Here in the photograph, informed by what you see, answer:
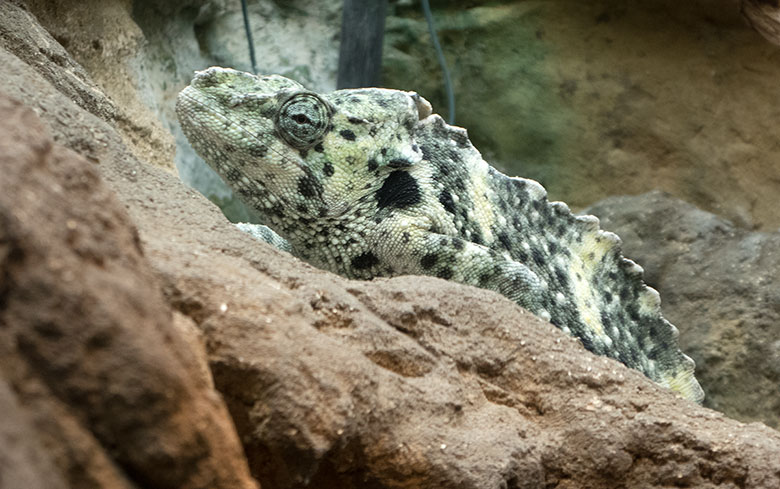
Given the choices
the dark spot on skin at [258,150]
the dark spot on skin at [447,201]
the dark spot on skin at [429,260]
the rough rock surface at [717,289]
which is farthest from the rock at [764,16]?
the dark spot on skin at [258,150]

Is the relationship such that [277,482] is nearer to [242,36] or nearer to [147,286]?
[147,286]

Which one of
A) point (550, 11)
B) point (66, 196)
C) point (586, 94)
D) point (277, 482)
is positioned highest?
point (550, 11)

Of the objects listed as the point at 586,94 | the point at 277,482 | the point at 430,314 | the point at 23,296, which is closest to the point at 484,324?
the point at 430,314

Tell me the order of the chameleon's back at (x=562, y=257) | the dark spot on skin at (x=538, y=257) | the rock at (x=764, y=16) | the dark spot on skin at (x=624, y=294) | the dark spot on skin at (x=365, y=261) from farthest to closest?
1. the rock at (x=764, y=16)
2. the dark spot on skin at (x=624, y=294)
3. the dark spot on skin at (x=538, y=257)
4. the chameleon's back at (x=562, y=257)
5. the dark spot on skin at (x=365, y=261)

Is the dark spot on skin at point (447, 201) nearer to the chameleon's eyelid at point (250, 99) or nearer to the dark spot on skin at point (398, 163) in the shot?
the dark spot on skin at point (398, 163)

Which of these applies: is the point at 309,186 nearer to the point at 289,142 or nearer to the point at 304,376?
the point at 289,142

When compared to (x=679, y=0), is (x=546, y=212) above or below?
below

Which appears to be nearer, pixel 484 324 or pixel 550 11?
pixel 484 324

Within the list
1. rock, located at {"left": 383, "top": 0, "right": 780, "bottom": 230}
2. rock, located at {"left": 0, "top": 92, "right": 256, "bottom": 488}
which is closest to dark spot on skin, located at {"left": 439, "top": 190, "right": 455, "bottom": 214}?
rock, located at {"left": 0, "top": 92, "right": 256, "bottom": 488}
